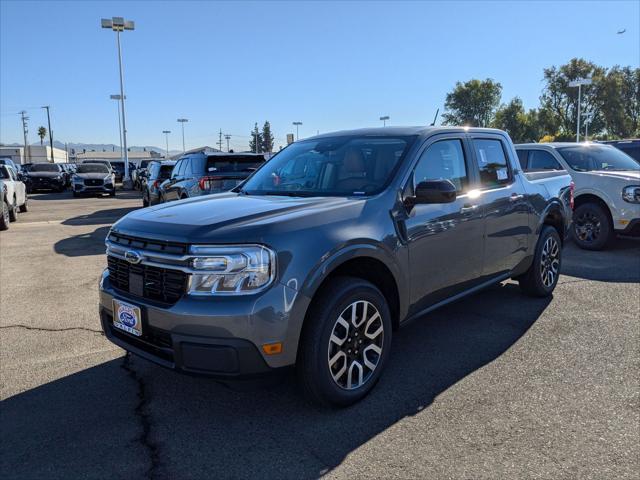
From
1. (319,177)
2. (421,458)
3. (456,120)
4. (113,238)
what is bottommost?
(421,458)

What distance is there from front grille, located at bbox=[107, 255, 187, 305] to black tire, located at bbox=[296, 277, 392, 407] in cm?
77

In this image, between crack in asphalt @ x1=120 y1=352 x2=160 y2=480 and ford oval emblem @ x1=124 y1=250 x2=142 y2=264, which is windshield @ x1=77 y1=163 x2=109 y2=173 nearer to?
crack in asphalt @ x1=120 y1=352 x2=160 y2=480

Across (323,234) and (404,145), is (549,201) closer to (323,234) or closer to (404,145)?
(404,145)

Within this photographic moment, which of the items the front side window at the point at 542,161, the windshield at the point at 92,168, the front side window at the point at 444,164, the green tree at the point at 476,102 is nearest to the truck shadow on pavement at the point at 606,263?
the front side window at the point at 542,161

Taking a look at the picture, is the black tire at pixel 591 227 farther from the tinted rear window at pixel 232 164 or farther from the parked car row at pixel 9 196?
the parked car row at pixel 9 196

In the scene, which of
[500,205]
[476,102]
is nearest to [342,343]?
[500,205]

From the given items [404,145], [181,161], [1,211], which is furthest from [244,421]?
[1,211]

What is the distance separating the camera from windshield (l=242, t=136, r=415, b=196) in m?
3.82

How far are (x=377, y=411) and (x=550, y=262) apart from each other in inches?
133

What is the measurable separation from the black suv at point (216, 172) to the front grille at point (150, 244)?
251 inches

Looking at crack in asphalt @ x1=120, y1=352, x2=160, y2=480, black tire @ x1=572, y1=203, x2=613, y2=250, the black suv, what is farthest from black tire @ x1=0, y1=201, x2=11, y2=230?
black tire @ x1=572, y1=203, x2=613, y2=250

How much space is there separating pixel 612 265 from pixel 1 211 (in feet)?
41.1

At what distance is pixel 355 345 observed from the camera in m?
3.33

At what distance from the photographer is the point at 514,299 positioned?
18.9 feet
